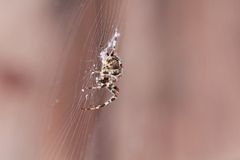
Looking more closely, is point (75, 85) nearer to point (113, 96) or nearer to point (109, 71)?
point (113, 96)

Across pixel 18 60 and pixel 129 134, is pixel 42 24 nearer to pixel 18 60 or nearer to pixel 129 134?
pixel 18 60

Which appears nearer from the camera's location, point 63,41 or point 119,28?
point 63,41

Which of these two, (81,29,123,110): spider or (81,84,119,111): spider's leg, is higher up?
(81,29,123,110): spider

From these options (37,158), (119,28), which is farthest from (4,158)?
A: (119,28)

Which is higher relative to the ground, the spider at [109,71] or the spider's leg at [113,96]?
the spider at [109,71]

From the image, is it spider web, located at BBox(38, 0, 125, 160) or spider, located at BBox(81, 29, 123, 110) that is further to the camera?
spider, located at BBox(81, 29, 123, 110)
